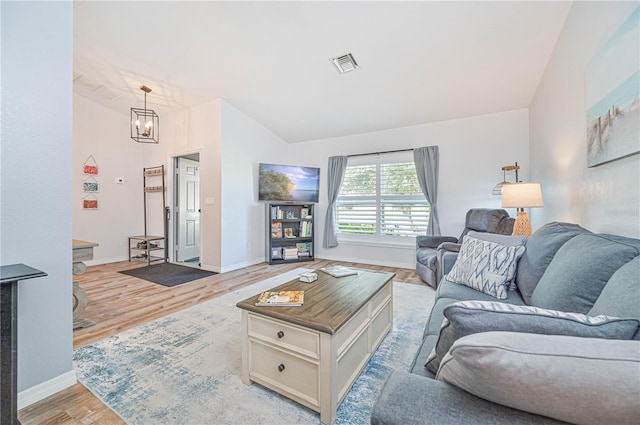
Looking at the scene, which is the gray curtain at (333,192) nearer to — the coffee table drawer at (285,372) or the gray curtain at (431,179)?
the gray curtain at (431,179)

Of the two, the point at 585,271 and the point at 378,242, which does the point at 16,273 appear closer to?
the point at 585,271

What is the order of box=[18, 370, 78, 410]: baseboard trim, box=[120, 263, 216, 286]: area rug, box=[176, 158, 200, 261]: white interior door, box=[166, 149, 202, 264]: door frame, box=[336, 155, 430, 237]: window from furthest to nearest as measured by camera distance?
box=[176, 158, 200, 261]: white interior door
box=[166, 149, 202, 264]: door frame
box=[336, 155, 430, 237]: window
box=[120, 263, 216, 286]: area rug
box=[18, 370, 78, 410]: baseboard trim

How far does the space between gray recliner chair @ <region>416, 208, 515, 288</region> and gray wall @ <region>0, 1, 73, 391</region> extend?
3327 millimetres

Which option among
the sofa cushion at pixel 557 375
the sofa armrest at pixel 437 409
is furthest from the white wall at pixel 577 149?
the sofa armrest at pixel 437 409

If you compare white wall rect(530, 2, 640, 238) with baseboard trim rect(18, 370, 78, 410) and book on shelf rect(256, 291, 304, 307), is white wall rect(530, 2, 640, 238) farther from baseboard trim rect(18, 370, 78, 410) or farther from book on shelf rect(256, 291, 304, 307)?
baseboard trim rect(18, 370, 78, 410)

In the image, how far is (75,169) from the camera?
4566 mm

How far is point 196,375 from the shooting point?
5.56 feet

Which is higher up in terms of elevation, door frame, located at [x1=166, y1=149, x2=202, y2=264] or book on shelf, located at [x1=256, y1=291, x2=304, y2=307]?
door frame, located at [x1=166, y1=149, x2=202, y2=264]

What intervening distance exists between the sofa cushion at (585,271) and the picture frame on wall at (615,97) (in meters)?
0.57

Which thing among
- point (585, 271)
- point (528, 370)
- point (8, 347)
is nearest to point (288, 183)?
point (8, 347)

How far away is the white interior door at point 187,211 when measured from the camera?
5141mm

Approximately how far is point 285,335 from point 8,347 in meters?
1.24

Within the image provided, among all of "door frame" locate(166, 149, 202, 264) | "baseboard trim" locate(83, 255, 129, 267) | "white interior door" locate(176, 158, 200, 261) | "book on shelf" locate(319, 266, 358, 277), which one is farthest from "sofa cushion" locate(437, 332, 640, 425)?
"baseboard trim" locate(83, 255, 129, 267)

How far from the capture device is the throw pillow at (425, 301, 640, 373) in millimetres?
661
